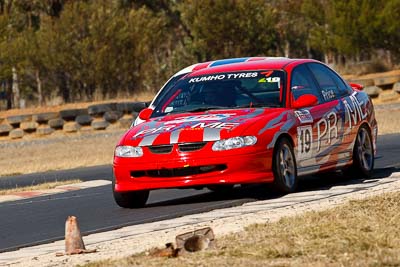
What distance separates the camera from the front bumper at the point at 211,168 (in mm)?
11180

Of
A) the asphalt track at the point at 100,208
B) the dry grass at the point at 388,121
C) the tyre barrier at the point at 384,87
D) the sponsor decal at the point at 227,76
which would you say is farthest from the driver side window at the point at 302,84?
the tyre barrier at the point at 384,87

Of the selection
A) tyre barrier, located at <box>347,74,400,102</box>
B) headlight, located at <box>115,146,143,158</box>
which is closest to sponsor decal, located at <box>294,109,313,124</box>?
headlight, located at <box>115,146,143,158</box>

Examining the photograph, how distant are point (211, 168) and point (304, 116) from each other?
54.2 inches

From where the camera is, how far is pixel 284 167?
11.6 metres

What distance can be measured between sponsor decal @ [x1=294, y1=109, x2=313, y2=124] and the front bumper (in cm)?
83

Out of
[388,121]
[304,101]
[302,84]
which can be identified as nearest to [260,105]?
[304,101]

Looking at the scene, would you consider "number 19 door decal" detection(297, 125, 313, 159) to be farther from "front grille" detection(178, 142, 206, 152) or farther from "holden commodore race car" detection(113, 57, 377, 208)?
"front grille" detection(178, 142, 206, 152)

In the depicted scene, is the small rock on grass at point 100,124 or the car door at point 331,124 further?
the small rock on grass at point 100,124

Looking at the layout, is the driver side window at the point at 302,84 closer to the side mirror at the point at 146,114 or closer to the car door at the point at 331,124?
the car door at the point at 331,124

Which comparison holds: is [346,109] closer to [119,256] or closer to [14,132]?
[119,256]

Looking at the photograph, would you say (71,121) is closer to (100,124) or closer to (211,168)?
(100,124)

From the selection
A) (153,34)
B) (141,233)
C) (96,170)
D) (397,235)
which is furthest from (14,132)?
(397,235)

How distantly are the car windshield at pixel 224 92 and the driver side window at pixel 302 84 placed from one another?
15cm

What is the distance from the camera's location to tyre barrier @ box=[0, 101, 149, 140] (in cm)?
3169
